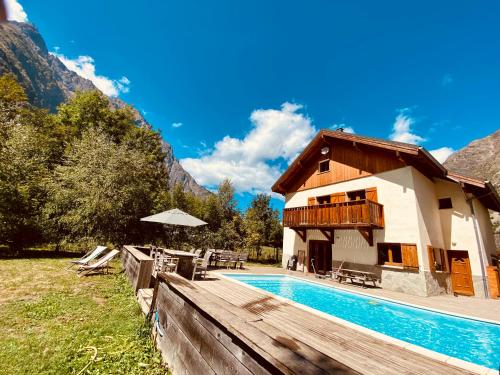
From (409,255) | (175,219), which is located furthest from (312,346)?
(409,255)

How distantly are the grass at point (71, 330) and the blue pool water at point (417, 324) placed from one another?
6584 millimetres

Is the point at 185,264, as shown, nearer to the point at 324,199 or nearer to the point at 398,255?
the point at 398,255

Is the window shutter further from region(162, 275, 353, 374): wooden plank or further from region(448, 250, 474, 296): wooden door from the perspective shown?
region(162, 275, 353, 374): wooden plank

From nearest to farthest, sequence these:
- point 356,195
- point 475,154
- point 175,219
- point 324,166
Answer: point 175,219
point 356,195
point 324,166
point 475,154

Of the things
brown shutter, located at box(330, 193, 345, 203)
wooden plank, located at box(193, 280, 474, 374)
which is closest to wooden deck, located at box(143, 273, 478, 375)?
wooden plank, located at box(193, 280, 474, 374)

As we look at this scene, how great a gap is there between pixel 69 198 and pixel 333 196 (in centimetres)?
1843

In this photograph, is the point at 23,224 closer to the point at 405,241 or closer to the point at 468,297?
the point at 405,241

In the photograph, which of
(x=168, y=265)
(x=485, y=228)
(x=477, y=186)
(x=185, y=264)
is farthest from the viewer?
(x=485, y=228)

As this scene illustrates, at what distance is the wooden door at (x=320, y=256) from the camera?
17656mm

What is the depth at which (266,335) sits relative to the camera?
2688 mm

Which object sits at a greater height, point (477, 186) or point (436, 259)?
point (477, 186)

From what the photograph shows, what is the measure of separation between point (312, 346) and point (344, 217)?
12.9m

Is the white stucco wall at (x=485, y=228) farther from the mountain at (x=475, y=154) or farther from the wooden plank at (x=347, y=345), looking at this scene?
the mountain at (x=475, y=154)

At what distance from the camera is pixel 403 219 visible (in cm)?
1372
